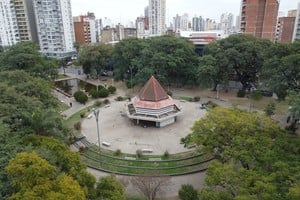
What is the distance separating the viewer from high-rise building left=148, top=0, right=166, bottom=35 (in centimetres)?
9944

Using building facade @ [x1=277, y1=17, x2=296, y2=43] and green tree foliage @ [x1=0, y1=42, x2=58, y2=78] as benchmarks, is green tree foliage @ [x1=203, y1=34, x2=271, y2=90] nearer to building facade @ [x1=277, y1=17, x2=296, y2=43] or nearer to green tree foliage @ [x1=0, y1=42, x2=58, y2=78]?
green tree foliage @ [x1=0, y1=42, x2=58, y2=78]

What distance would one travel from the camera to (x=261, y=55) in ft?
104

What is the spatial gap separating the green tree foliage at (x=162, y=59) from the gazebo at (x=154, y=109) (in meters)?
9.03

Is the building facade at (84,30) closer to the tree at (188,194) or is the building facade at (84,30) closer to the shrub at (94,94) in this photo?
the shrub at (94,94)

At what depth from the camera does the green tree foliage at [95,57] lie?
4622 cm

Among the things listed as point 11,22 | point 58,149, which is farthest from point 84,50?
point 58,149

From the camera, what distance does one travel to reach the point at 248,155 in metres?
13.3

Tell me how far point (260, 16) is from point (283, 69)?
3543 cm

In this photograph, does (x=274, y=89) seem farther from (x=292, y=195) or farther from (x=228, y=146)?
(x=292, y=195)

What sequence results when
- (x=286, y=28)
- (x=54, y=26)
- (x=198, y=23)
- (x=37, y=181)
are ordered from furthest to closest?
(x=198, y=23) < (x=286, y=28) < (x=54, y=26) < (x=37, y=181)

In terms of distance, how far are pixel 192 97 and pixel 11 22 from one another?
54147mm

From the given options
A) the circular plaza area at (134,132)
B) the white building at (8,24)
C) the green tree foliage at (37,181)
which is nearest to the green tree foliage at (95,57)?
the circular plaza area at (134,132)

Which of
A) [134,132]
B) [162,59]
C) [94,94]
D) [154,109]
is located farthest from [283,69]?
[94,94]

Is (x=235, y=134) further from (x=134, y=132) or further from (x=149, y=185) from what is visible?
(x=134, y=132)
